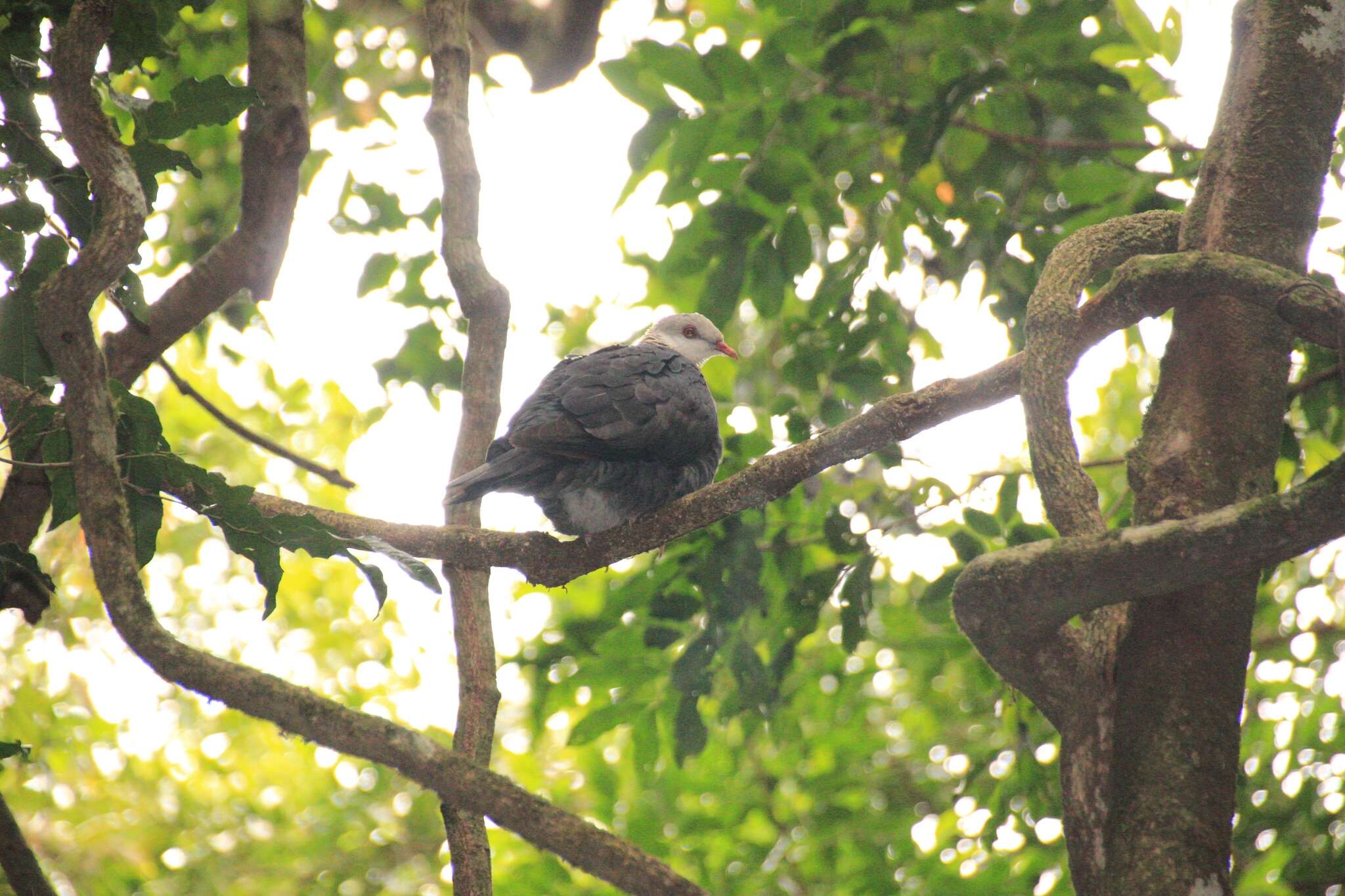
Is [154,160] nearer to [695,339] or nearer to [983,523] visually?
[983,523]

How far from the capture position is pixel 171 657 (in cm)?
204

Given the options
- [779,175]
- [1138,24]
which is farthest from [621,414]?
[1138,24]

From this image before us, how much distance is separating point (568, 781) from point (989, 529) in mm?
4263

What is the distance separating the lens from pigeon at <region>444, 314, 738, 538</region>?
11.7 feet

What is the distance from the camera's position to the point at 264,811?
24.3 feet

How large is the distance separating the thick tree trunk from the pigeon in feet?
5.71

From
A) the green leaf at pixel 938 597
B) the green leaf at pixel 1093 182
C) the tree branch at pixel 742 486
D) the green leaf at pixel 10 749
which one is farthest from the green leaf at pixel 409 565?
the green leaf at pixel 1093 182

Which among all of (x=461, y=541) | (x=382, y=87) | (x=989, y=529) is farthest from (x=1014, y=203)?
(x=382, y=87)

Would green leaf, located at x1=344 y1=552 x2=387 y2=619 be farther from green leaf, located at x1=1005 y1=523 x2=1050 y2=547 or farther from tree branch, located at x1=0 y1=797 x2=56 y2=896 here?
green leaf, located at x1=1005 y1=523 x2=1050 y2=547

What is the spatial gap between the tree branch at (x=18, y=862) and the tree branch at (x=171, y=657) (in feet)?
3.92

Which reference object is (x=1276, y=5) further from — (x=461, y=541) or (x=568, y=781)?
(x=568, y=781)

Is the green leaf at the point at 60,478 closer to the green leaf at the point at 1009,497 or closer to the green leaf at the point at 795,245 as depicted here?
the green leaf at the point at 795,245

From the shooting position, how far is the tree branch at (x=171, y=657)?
198cm

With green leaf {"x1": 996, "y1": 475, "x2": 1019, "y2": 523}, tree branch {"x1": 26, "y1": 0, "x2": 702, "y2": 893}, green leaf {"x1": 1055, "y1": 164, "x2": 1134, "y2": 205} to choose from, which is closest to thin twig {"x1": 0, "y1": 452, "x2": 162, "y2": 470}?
tree branch {"x1": 26, "y1": 0, "x2": 702, "y2": 893}
